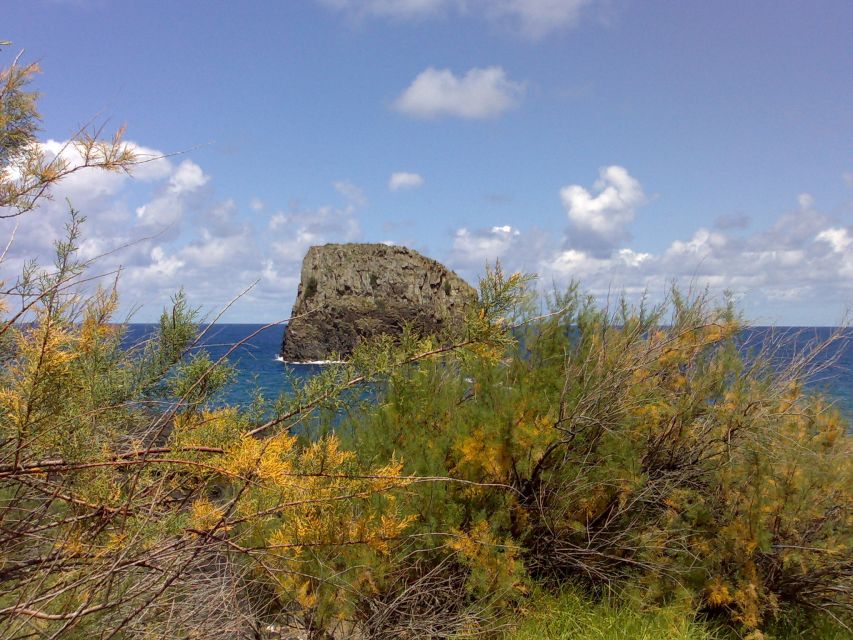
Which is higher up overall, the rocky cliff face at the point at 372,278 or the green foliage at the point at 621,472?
the rocky cliff face at the point at 372,278

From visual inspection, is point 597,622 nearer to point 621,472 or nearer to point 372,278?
point 621,472

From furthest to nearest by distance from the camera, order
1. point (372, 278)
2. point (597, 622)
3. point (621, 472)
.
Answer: point (372, 278) → point (621, 472) → point (597, 622)

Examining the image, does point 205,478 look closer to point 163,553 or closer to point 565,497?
point 163,553

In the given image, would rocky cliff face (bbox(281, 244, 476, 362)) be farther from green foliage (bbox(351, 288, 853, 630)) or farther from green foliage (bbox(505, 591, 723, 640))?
green foliage (bbox(505, 591, 723, 640))

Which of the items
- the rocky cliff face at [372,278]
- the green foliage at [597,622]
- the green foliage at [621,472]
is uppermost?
the rocky cliff face at [372,278]

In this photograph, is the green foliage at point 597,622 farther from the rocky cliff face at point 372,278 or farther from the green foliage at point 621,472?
the rocky cliff face at point 372,278

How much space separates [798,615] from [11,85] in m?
6.33

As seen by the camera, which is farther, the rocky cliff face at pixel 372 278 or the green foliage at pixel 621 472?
the rocky cliff face at pixel 372 278

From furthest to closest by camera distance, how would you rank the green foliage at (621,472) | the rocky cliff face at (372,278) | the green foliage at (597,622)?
the rocky cliff face at (372,278)
the green foliage at (621,472)
the green foliage at (597,622)

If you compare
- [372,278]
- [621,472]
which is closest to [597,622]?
[621,472]

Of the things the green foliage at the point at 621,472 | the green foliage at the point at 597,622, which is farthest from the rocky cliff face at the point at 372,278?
the green foliage at the point at 597,622

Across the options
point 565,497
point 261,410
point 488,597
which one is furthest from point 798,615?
point 261,410

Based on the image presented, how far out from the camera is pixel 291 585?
12.3ft

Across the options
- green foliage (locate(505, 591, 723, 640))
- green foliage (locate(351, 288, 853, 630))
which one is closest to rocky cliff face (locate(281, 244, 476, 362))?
green foliage (locate(351, 288, 853, 630))
